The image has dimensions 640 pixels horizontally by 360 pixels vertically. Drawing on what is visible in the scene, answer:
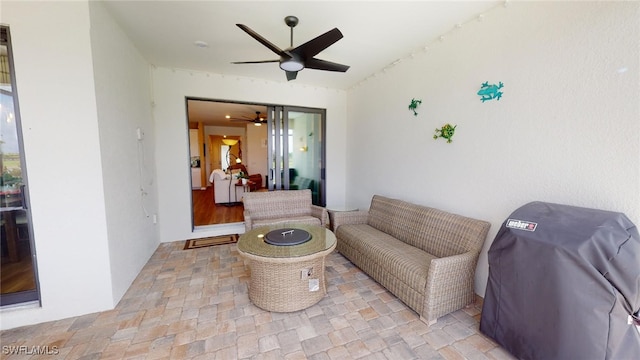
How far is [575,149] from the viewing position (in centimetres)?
172

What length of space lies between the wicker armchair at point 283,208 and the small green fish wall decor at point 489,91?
245 centimetres

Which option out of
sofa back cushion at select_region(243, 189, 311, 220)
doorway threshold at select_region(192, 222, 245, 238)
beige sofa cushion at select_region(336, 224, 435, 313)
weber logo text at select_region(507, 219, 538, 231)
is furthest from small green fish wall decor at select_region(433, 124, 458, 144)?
doorway threshold at select_region(192, 222, 245, 238)

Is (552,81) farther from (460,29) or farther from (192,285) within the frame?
(192,285)

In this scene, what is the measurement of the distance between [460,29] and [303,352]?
3.26m

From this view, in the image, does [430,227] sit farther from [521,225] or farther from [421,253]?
[521,225]

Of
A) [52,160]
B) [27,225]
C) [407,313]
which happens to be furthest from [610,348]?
[27,225]

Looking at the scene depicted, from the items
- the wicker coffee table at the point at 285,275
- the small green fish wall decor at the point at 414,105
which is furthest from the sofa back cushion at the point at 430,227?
the small green fish wall decor at the point at 414,105

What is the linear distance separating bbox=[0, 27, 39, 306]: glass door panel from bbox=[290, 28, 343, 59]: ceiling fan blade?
2185 mm

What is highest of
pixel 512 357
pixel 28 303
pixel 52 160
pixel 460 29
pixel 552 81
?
pixel 460 29

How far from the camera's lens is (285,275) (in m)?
2.16

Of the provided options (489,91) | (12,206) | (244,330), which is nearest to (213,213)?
(12,206)

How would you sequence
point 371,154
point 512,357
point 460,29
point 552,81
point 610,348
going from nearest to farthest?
point 610,348
point 512,357
point 552,81
point 460,29
point 371,154

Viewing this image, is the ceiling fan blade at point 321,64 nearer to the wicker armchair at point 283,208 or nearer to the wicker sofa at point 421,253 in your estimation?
the wicker sofa at point 421,253

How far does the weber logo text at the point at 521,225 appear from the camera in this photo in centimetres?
159
